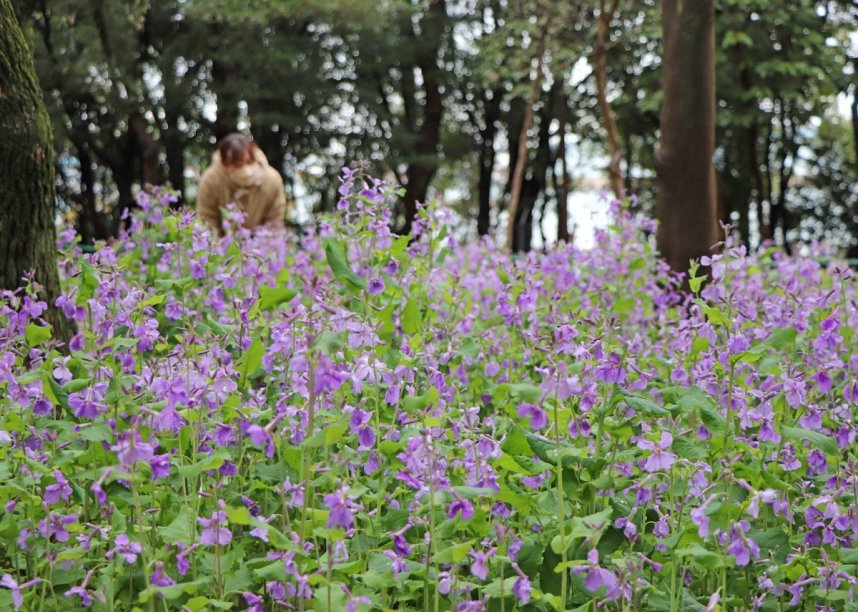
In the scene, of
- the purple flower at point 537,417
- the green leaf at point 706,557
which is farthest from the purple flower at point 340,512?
the green leaf at point 706,557

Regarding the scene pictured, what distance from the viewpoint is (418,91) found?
26.5 m

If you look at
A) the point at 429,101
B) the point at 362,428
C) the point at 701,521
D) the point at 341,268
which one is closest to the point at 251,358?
the point at 341,268

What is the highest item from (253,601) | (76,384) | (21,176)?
(21,176)

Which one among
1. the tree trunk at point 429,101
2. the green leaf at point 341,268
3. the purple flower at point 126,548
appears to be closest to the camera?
the purple flower at point 126,548

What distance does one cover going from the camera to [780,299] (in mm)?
3805

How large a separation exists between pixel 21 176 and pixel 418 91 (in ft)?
75.7

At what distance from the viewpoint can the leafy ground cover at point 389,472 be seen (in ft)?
6.55

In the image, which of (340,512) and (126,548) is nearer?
(340,512)

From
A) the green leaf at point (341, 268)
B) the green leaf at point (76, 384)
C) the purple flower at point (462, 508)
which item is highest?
the green leaf at point (341, 268)

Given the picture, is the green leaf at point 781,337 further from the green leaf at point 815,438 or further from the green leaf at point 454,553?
the green leaf at point 454,553

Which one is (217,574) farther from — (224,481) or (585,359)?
(585,359)

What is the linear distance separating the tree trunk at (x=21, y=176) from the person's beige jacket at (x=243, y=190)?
3.23m

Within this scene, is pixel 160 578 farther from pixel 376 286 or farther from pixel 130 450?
pixel 376 286

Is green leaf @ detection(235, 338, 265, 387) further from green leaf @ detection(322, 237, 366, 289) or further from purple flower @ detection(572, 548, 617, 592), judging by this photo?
purple flower @ detection(572, 548, 617, 592)
